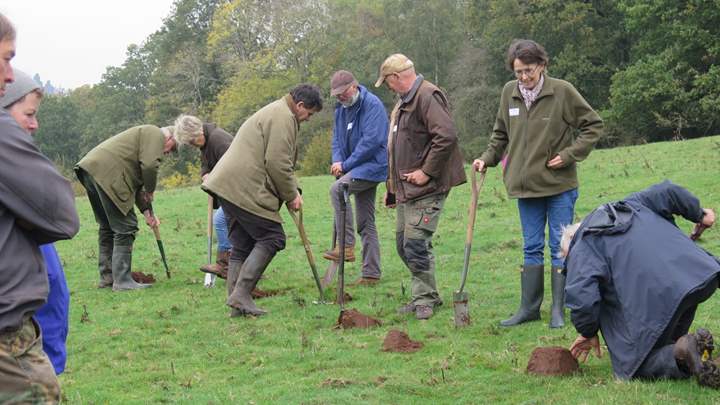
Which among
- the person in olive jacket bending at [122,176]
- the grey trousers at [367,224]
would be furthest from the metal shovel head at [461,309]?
the person in olive jacket bending at [122,176]

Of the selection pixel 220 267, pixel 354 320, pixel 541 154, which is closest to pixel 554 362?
pixel 541 154

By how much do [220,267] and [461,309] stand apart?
4.31m

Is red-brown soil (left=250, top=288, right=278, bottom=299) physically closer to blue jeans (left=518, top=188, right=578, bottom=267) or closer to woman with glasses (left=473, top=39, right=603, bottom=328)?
woman with glasses (left=473, top=39, right=603, bottom=328)

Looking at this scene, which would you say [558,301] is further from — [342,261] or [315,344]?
[342,261]

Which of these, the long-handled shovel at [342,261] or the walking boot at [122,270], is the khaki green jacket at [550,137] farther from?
the walking boot at [122,270]

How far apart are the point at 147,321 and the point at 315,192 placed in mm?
13464

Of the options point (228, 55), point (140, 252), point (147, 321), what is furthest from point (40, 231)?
point (228, 55)

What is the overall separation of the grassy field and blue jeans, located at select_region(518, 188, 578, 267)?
674 mm

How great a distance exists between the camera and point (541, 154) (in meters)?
8.30

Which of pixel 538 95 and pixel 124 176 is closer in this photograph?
pixel 538 95

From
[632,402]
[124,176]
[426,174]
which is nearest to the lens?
[632,402]

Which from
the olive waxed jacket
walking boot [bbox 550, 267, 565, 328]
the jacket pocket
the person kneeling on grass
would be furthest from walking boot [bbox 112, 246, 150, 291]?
the person kneeling on grass

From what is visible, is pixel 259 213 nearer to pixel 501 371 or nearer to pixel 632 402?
pixel 501 371

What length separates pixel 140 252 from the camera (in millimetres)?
15695
